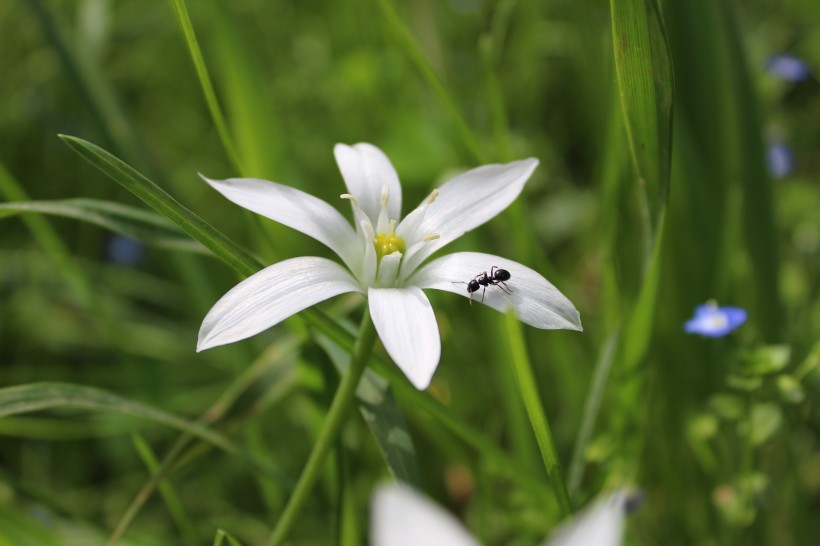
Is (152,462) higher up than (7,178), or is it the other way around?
(7,178)

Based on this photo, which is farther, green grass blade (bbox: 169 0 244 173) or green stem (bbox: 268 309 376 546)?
green grass blade (bbox: 169 0 244 173)

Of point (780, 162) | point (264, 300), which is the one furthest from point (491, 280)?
point (780, 162)

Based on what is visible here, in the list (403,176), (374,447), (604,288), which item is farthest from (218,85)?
(604,288)

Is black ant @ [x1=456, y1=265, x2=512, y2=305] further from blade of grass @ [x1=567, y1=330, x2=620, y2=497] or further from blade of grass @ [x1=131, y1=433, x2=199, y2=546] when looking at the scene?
blade of grass @ [x1=131, y1=433, x2=199, y2=546]

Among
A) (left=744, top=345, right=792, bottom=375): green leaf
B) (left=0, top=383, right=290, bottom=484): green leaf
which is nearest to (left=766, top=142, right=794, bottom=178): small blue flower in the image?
(left=744, top=345, right=792, bottom=375): green leaf

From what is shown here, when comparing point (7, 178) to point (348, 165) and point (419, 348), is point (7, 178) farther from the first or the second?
point (419, 348)

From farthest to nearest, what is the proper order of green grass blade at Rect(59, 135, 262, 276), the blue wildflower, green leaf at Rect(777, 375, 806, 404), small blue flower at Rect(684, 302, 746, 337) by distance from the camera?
the blue wildflower, small blue flower at Rect(684, 302, 746, 337), green leaf at Rect(777, 375, 806, 404), green grass blade at Rect(59, 135, 262, 276)

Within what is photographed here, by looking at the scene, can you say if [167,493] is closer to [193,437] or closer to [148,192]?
[193,437]
